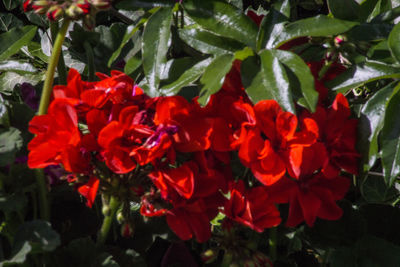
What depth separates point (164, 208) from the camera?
0.78m

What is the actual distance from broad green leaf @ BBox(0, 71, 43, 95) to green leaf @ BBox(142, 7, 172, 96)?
0.47 meters

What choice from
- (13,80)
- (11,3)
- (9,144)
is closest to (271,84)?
(9,144)

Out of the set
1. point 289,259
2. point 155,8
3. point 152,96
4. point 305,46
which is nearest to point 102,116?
point 152,96

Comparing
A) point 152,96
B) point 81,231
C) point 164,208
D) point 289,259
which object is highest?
point 152,96

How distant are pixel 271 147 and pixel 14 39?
51 centimetres

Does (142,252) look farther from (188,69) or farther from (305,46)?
(305,46)

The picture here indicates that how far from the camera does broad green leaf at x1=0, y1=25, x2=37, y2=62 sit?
0.97 meters

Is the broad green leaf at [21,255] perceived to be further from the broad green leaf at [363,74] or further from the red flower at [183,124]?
the broad green leaf at [363,74]

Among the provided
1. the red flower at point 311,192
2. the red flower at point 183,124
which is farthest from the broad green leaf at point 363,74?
the red flower at point 183,124

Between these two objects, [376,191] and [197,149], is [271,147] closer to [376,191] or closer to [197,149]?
[197,149]

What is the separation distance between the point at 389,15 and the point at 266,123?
12.3 inches

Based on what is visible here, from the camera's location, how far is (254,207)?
811 mm

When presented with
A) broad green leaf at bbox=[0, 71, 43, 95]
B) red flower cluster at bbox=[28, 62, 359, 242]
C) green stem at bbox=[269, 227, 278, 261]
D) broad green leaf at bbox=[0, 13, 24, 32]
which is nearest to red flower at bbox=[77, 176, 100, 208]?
red flower cluster at bbox=[28, 62, 359, 242]

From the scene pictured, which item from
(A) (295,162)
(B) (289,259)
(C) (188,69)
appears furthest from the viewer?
(B) (289,259)
